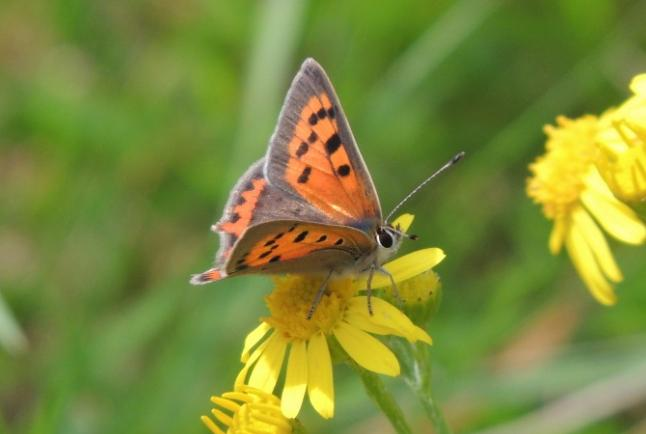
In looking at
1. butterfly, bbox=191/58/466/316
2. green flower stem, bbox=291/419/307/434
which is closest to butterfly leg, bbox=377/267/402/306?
butterfly, bbox=191/58/466/316

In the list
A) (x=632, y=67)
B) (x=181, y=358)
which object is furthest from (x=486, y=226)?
(x=181, y=358)

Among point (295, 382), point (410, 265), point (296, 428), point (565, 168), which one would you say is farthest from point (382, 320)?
point (565, 168)

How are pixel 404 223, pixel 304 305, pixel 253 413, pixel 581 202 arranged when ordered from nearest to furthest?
pixel 253 413, pixel 304 305, pixel 404 223, pixel 581 202

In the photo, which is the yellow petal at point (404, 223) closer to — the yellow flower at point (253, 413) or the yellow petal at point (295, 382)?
the yellow petal at point (295, 382)

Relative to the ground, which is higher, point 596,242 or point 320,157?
point 320,157

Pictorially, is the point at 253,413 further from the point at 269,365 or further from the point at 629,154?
the point at 629,154

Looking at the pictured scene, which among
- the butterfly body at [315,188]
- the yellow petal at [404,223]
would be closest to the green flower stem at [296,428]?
the butterfly body at [315,188]

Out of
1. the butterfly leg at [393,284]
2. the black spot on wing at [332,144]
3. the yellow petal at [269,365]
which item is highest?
the black spot on wing at [332,144]
